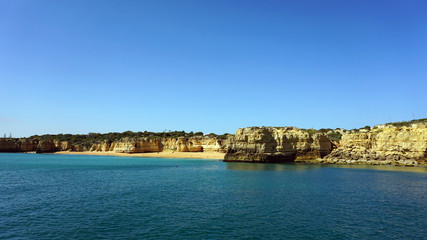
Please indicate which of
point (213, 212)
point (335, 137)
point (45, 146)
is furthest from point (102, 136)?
point (213, 212)

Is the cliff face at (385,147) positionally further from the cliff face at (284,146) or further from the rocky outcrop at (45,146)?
the rocky outcrop at (45,146)

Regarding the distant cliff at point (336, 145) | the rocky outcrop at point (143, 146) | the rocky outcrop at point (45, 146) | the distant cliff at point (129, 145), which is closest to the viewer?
the distant cliff at point (336, 145)

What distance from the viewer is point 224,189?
103ft

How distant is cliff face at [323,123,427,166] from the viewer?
59938 mm

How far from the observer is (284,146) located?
75000 millimetres

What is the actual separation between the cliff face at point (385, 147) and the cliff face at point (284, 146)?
3944mm

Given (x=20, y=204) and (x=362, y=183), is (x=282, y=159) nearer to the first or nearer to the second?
(x=362, y=183)

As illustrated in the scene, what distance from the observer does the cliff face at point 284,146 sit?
74562mm

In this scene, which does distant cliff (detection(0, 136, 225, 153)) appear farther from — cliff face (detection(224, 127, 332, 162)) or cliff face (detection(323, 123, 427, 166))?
cliff face (detection(323, 123, 427, 166))

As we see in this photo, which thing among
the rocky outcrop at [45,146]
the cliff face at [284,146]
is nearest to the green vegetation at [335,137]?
the cliff face at [284,146]

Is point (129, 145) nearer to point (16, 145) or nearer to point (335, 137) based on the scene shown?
point (16, 145)

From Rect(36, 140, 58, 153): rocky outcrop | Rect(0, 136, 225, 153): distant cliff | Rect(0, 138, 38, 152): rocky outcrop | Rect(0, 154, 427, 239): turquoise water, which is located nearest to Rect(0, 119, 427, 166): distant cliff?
Rect(0, 136, 225, 153): distant cliff

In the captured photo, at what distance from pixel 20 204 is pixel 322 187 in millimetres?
31544

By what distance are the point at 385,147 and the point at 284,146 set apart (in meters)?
24.2
